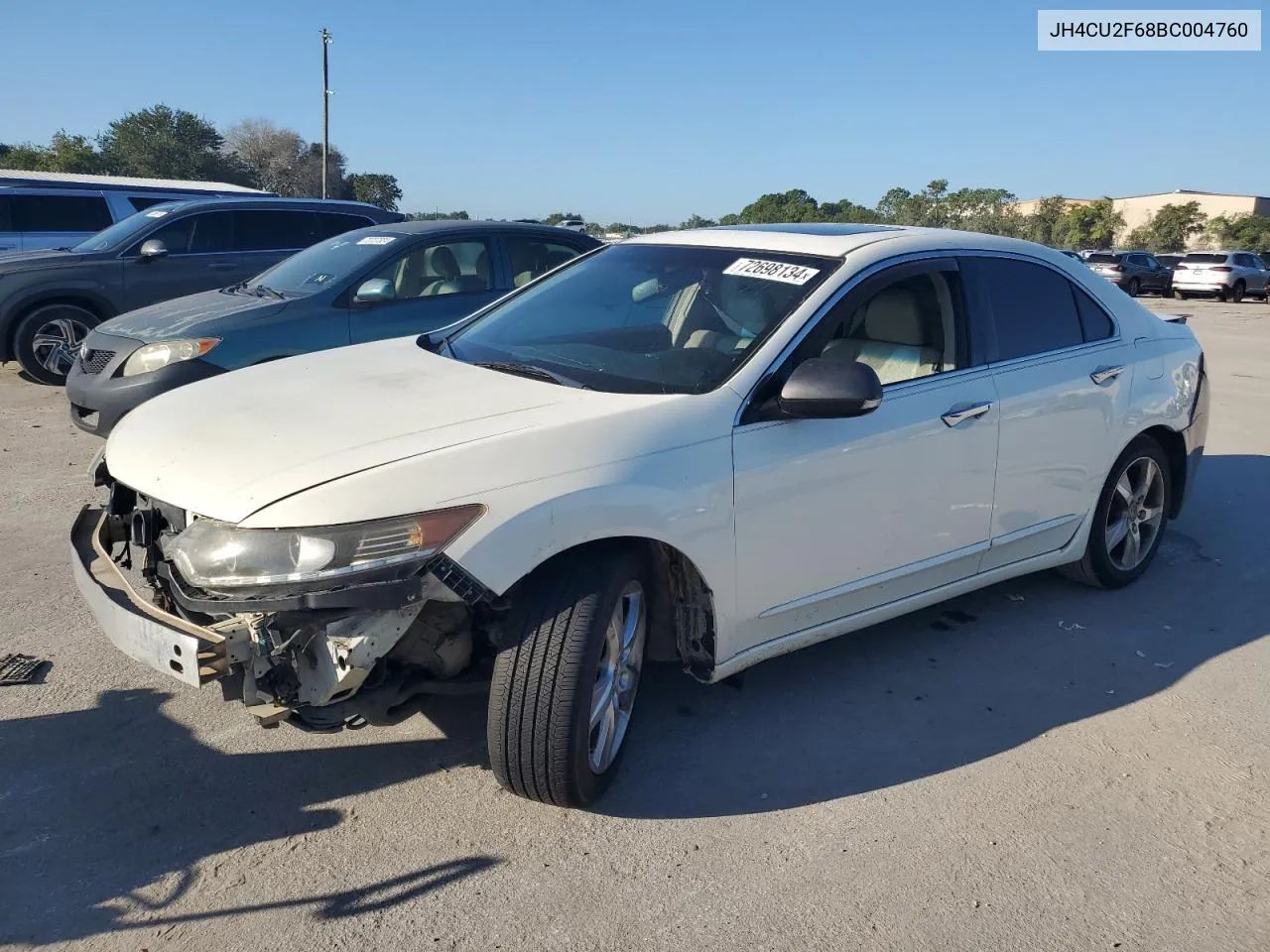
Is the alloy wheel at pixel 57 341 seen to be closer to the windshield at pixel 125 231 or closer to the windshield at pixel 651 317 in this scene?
the windshield at pixel 125 231

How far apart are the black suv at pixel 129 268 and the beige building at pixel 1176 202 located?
205 ft

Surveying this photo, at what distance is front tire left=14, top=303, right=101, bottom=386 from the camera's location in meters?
9.23

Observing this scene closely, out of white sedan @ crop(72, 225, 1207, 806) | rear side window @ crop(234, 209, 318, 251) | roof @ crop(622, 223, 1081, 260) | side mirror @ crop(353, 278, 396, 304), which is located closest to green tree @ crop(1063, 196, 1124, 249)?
rear side window @ crop(234, 209, 318, 251)

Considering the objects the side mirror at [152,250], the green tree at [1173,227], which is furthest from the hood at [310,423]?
the green tree at [1173,227]

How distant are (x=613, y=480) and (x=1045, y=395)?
2098 mm

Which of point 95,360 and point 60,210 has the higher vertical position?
point 60,210

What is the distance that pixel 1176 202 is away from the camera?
69438 millimetres

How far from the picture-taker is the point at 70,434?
7.41 meters

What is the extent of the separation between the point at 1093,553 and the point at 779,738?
2061 mm

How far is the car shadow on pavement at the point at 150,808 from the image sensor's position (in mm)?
2508

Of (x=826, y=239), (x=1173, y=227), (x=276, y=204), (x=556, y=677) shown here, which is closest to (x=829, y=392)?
(x=826, y=239)

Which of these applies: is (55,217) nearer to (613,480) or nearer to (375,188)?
(613,480)

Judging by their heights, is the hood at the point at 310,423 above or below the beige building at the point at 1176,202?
below

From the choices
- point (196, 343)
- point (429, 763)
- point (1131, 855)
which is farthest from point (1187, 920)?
point (196, 343)
